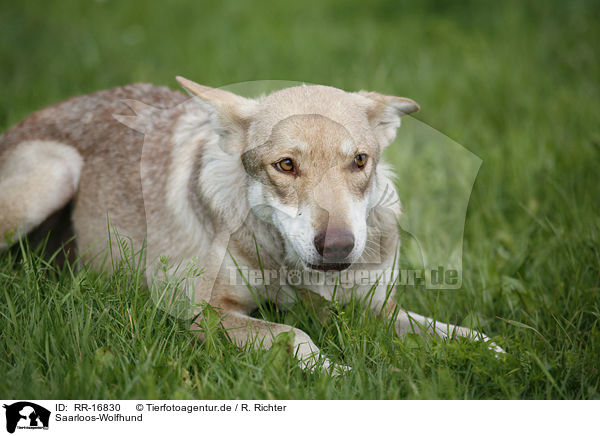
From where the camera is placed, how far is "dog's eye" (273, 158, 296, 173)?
3.02 meters

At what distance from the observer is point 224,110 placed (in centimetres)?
327

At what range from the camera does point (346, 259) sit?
9.34 feet

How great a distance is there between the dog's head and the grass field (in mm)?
484

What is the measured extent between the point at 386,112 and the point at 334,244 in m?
1.10

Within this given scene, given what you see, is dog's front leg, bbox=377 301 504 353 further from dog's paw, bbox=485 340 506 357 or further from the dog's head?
the dog's head

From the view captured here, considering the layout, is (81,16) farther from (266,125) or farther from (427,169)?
(266,125)

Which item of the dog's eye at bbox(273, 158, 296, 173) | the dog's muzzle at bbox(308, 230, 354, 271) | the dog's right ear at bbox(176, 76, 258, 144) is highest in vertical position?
the dog's right ear at bbox(176, 76, 258, 144)

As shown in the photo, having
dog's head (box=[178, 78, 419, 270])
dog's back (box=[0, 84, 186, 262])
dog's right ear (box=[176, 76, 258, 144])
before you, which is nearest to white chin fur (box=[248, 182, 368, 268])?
dog's head (box=[178, 78, 419, 270])

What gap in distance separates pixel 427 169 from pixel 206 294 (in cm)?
321

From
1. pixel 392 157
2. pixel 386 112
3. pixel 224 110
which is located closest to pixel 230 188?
pixel 224 110
